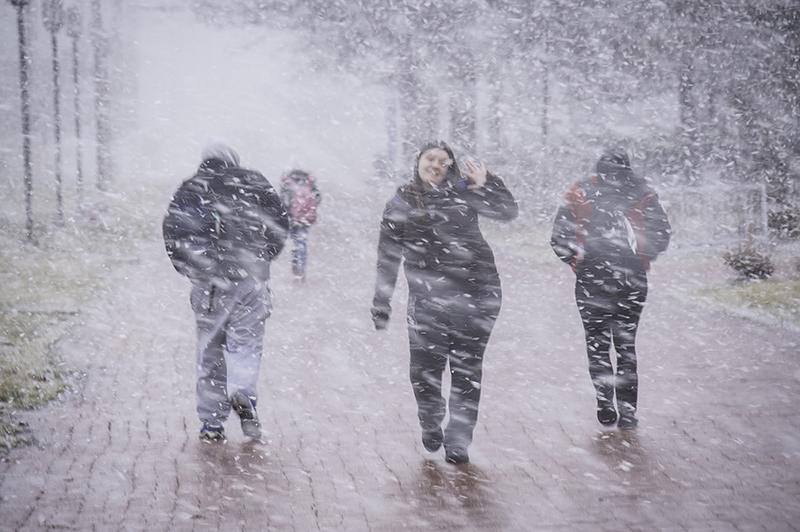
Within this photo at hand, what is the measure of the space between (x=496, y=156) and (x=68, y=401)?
17337 millimetres

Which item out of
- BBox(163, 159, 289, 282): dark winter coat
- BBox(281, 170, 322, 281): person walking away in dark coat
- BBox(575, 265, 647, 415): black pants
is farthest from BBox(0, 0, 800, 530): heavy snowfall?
BBox(281, 170, 322, 281): person walking away in dark coat

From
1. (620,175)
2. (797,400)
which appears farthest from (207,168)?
(797,400)

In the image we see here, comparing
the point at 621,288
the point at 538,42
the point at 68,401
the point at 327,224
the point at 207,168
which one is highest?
the point at 538,42

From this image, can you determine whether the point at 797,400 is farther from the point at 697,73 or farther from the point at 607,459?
the point at 697,73

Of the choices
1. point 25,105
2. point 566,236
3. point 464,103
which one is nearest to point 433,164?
point 566,236

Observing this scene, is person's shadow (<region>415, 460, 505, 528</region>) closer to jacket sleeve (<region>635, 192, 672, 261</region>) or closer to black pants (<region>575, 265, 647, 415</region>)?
black pants (<region>575, 265, 647, 415</region>)

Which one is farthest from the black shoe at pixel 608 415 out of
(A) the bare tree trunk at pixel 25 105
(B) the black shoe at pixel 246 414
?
(A) the bare tree trunk at pixel 25 105

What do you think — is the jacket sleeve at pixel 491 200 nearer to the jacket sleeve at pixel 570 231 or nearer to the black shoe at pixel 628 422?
the jacket sleeve at pixel 570 231

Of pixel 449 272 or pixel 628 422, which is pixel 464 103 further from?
pixel 449 272

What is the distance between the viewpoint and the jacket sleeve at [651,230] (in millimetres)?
5496

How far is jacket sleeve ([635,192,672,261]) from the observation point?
550cm

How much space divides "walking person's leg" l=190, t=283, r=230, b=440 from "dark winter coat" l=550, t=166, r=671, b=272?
2.20 metres

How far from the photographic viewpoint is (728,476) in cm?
473

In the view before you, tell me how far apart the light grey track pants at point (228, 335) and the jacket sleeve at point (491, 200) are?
147cm
